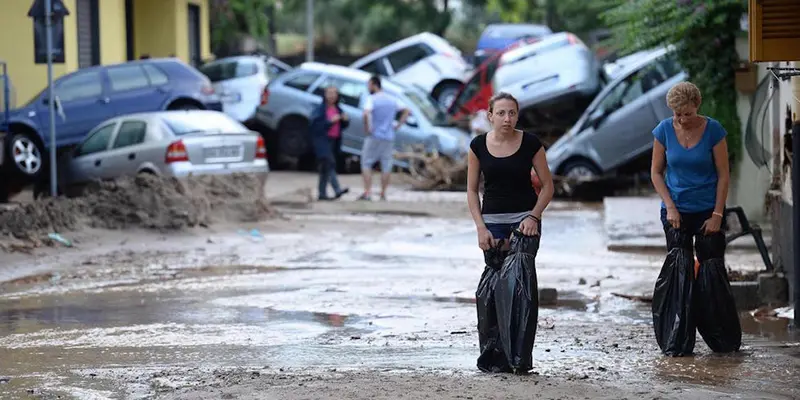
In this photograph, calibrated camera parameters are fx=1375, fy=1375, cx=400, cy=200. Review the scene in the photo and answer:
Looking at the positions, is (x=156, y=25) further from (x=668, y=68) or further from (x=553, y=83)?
(x=668, y=68)

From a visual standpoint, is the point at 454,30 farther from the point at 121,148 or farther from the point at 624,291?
the point at 624,291

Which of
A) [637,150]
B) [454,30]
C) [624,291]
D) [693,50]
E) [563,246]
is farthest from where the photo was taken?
[454,30]

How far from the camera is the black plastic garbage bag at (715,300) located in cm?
803

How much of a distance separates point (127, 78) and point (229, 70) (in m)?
4.99

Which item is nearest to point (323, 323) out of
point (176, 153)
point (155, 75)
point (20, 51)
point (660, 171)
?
point (660, 171)

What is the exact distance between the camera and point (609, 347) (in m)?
8.35

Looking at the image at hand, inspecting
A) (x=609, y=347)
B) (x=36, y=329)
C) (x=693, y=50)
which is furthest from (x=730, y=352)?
(x=693, y=50)

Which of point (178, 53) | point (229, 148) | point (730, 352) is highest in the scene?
point (178, 53)

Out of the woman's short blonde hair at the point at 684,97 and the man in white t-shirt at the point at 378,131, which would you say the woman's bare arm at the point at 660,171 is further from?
the man in white t-shirt at the point at 378,131

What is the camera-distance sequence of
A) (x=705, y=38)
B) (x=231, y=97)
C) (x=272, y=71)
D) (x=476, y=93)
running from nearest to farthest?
(x=705, y=38) < (x=231, y=97) < (x=476, y=93) < (x=272, y=71)

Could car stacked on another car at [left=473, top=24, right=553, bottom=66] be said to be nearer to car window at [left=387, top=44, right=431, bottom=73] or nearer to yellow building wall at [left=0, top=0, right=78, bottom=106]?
car window at [left=387, top=44, right=431, bottom=73]

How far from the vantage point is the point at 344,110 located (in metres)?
25.2

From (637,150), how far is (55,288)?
1173cm

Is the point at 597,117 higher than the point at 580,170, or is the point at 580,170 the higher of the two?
the point at 597,117
